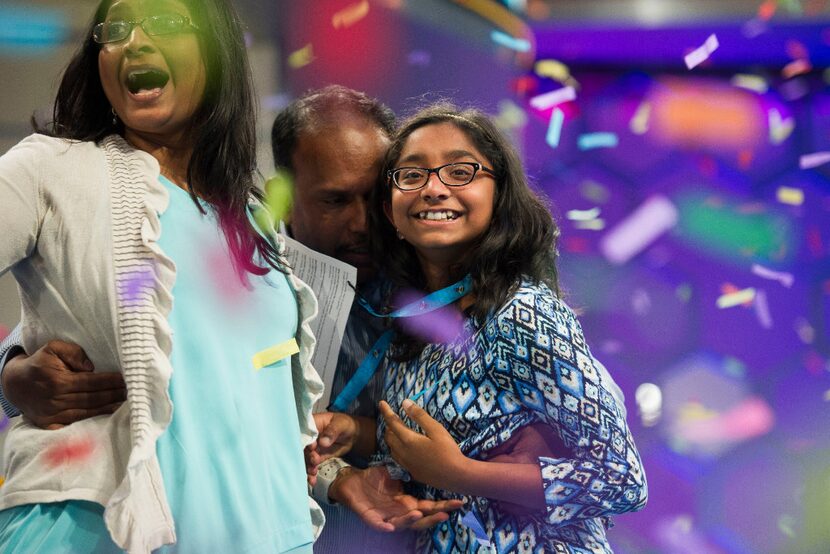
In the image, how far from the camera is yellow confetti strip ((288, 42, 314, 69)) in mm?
1988

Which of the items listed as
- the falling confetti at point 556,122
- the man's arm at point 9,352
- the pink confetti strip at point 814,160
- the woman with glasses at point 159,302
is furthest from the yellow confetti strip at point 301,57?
the pink confetti strip at point 814,160

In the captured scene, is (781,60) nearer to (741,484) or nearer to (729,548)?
(741,484)

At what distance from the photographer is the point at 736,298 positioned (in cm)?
250

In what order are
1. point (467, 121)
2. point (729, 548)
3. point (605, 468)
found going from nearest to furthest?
1. point (605, 468)
2. point (467, 121)
3. point (729, 548)

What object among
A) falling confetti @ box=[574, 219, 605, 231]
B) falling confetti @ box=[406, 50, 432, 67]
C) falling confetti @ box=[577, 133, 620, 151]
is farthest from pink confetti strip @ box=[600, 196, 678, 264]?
falling confetti @ box=[406, 50, 432, 67]

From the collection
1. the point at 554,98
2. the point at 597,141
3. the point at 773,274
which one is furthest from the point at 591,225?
the point at 773,274

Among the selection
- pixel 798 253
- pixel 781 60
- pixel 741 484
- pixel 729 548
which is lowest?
pixel 729 548

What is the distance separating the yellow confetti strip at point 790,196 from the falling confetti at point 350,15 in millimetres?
1235

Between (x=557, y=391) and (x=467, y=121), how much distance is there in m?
0.44

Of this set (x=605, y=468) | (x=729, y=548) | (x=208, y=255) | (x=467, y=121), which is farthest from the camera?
(x=729, y=548)

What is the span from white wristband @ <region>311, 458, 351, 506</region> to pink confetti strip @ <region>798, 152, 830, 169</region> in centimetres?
177

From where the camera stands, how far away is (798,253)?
250cm

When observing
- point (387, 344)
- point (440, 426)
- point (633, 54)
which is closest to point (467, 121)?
point (387, 344)

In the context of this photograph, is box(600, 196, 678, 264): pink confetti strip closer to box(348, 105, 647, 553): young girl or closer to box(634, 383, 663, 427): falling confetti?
box(634, 383, 663, 427): falling confetti
